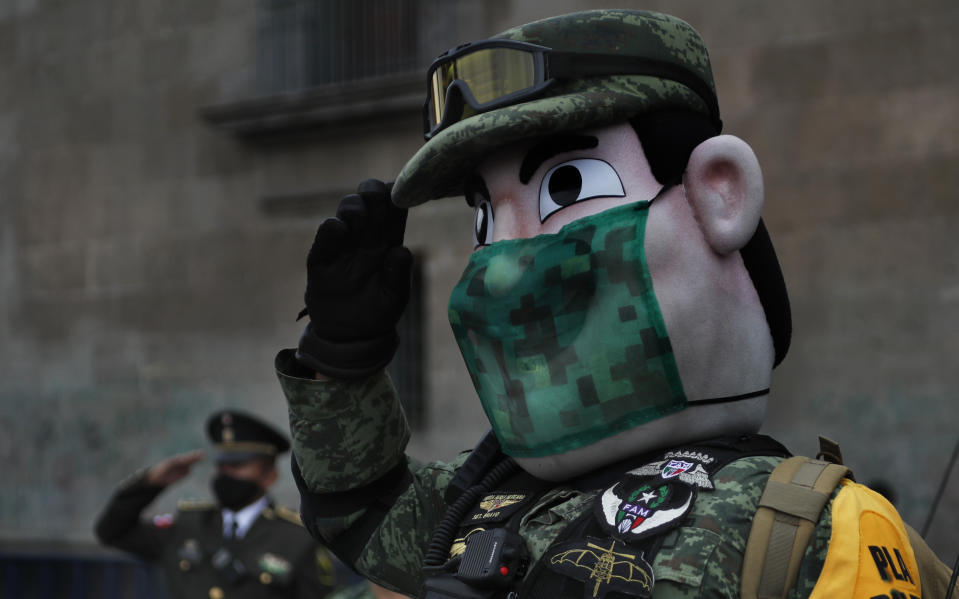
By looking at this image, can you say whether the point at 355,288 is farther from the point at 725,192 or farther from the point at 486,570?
the point at 725,192

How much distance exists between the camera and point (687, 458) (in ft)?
6.84

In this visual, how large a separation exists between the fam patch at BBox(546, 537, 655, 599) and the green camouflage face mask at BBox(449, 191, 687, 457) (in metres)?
0.25

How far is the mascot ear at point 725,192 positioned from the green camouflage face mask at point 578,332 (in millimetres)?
127

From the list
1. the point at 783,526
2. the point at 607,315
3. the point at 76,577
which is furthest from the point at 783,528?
the point at 76,577

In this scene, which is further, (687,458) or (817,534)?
(687,458)

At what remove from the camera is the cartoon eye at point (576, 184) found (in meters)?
2.22

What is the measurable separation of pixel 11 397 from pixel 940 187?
8000mm

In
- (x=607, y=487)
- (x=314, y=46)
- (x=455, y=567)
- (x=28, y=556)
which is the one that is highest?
(x=314, y=46)

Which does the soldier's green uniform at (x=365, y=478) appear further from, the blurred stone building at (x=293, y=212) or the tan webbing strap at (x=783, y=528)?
the blurred stone building at (x=293, y=212)

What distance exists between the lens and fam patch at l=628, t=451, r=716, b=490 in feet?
6.60

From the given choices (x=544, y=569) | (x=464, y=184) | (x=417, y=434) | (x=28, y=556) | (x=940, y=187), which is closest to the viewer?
(x=544, y=569)

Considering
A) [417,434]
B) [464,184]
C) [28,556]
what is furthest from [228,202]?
[464,184]

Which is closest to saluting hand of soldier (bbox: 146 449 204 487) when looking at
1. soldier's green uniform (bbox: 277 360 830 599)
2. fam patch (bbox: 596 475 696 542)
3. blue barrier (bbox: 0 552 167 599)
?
blue barrier (bbox: 0 552 167 599)

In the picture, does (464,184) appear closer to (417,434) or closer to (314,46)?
(417,434)
